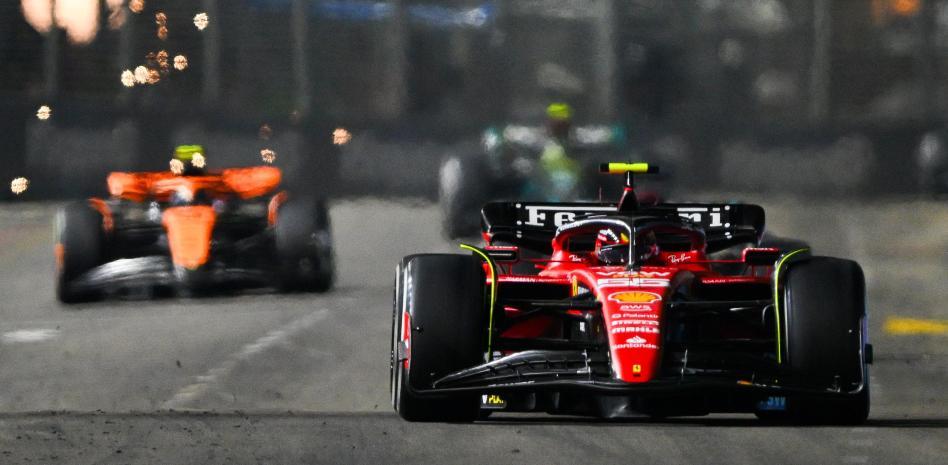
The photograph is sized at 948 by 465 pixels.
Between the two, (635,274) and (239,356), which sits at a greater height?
(635,274)

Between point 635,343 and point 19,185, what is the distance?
65.6 ft

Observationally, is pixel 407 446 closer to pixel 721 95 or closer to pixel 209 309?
pixel 209 309

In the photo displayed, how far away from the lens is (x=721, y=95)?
3516cm

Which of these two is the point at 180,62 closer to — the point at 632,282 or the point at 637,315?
the point at 632,282

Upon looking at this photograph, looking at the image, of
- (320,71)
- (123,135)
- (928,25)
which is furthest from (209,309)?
(928,25)

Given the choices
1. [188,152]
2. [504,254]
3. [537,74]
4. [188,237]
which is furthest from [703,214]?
[537,74]

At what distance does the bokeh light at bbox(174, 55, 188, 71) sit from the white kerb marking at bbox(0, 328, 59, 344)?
19633 mm

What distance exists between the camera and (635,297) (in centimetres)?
966

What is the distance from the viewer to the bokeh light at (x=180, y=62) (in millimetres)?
34719

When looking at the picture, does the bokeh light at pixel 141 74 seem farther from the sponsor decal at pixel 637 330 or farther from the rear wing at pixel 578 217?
the sponsor decal at pixel 637 330

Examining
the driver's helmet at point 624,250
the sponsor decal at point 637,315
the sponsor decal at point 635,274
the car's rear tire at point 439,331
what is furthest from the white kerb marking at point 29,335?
the sponsor decal at point 637,315

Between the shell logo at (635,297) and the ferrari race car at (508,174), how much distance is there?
35.7 feet

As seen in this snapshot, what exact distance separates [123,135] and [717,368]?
2101 cm

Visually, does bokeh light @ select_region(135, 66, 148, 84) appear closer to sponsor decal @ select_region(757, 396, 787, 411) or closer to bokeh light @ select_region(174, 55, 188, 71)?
bokeh light @ select_region(174, 55, 188, 71)
